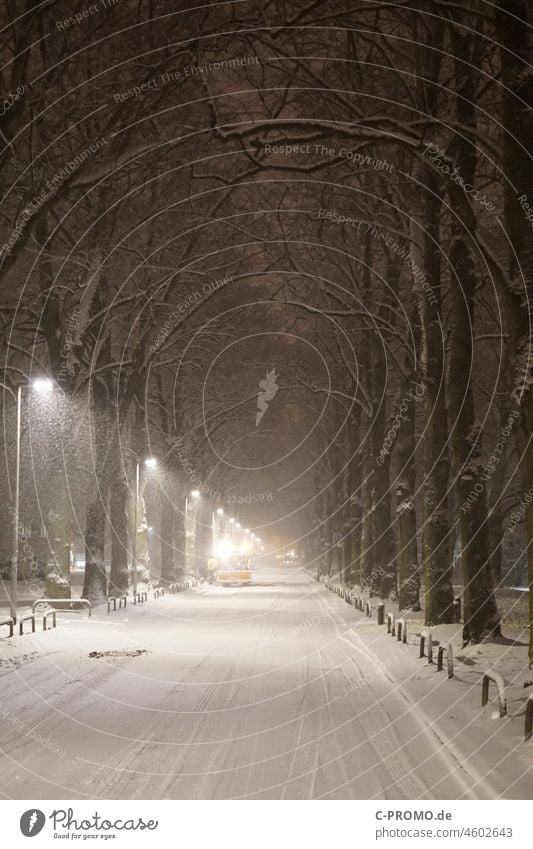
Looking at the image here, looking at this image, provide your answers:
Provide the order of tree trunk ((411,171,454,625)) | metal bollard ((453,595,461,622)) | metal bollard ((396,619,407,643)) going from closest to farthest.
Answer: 1. metal bollard ((396,619,407,643))
2. tree trunk ((411,171,454,625))
3. metal bollard ((453,595,461,622))

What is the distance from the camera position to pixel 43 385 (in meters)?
31.8

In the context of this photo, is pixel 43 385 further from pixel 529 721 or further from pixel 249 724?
pixel 529 721

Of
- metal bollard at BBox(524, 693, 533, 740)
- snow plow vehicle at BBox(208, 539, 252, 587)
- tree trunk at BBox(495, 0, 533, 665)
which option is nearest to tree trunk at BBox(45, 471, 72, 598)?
tree trunk at BBox(495, 0, 533, 665)

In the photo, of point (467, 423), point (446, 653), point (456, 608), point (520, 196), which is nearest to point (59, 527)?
point (456, 608)

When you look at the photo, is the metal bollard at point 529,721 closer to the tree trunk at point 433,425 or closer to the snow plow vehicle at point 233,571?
the tree trunk at point 433,425

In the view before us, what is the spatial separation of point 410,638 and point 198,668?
20.4ft

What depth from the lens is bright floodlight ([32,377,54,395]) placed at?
103ft

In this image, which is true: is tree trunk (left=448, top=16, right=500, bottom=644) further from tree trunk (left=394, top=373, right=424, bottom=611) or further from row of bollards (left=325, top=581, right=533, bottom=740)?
tree trunk (left=394, top=373, right=424, bottom=611)

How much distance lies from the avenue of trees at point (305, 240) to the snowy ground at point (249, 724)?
3011 mm

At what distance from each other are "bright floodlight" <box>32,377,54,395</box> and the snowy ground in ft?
31.4

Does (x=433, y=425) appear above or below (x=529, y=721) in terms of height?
above
